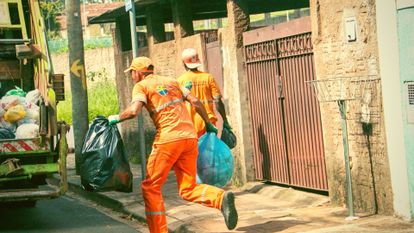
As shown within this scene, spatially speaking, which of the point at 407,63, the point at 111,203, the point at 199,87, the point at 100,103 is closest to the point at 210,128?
the point at 199,87

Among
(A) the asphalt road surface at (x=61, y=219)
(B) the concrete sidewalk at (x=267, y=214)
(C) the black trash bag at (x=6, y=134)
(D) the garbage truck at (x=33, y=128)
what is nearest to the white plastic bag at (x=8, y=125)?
(D) the garbage truck at (x=33, y=128)

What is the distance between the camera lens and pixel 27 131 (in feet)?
35.6

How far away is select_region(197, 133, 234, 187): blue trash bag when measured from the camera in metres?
9.73

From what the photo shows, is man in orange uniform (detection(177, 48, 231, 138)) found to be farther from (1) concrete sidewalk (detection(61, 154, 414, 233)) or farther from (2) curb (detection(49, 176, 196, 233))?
(2) curb (detection(49, 176, 196, 233))

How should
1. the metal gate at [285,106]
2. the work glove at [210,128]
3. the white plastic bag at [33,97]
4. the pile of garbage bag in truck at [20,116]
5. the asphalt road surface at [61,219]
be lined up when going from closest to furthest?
the work glove at [210,128]
the asphalt road surface at [61,219]
the metal gate at [285,106]
the pile of garbage bag in truck at [20,116]
the white plastic bag at [33,97]

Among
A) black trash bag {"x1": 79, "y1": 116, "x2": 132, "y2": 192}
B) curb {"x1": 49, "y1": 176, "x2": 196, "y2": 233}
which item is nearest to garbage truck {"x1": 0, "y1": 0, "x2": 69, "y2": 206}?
black trash bag {"x1": 79, "y1": 116, "x2": 132, "y2": 192}

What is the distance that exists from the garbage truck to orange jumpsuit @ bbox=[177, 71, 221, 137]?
4.95 feet

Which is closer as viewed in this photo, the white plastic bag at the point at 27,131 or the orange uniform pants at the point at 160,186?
the orange uniform pants at the point at 160,186

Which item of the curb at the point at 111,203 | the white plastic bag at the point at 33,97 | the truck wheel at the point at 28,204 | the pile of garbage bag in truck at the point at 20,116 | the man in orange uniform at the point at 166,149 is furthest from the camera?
the truck wheel at the point at 28,204

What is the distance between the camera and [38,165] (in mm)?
10688

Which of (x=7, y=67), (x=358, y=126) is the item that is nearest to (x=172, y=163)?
(x=358, y=126)

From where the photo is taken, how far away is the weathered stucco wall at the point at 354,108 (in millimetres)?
8984

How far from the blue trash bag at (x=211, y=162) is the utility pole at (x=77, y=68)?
21.0 feet

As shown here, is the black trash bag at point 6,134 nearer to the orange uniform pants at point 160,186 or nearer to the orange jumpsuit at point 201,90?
the orange jumpsuit at point 201,90
